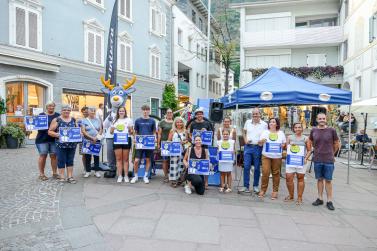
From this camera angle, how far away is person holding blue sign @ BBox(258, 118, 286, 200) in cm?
650

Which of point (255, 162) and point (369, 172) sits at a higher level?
point (255, 162)

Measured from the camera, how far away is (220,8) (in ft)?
119

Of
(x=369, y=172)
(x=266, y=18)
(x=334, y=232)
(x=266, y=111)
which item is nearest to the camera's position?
(x=334, y=232)

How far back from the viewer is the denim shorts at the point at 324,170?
6.07 meters

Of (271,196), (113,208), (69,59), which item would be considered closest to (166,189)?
(113,208)

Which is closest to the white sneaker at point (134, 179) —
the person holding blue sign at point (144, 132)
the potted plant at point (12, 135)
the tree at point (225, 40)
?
the person holding blue sign at point (144, 132)

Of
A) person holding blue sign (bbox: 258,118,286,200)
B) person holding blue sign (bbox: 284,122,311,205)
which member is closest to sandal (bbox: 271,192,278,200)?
person holding blue sign (bbox: 258,118,286,200)

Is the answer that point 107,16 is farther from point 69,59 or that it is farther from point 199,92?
point 199,92

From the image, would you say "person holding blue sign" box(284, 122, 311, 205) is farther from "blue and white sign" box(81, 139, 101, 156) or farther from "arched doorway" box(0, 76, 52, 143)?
"arched doorway" box(0, 76, 52, 143)

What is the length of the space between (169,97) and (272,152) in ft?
61.8

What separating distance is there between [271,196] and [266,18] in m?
22.1

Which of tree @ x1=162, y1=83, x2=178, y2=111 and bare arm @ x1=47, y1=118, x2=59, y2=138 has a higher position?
tree @ x1=162, y1=83, x2=178, y2=111

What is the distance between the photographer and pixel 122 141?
7.16 metres

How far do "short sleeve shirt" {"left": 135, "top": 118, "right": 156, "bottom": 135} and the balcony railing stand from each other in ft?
66.0
